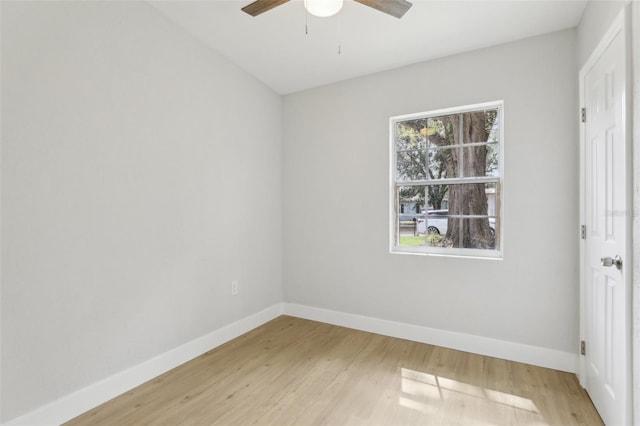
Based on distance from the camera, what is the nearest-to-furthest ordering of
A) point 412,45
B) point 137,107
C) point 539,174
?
point 137,107
point 539,174
point 412,45

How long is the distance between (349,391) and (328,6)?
94.6 inches

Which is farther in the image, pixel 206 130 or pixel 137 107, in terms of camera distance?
pixel 206 130

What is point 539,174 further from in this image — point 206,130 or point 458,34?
point 206,130

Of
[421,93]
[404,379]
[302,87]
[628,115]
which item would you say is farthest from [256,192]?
[628,115]

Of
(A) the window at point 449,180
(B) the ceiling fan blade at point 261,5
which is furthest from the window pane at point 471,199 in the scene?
(B) the ceiling fan blade at point 261,5

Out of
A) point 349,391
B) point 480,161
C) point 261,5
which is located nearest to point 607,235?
point 480,161

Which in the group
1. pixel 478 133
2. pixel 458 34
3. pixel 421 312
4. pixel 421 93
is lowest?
pixel 421 312

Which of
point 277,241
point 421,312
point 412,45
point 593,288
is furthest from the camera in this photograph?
point 277,241

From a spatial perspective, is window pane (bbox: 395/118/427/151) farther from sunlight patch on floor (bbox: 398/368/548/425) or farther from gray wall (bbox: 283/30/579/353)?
sunlight patch on floor (bbox: 398/368/548/425)

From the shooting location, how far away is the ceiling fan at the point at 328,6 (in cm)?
162

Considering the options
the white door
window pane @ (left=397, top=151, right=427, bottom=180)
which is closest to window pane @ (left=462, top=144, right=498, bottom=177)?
window pane @ (left=397, top=151, right=427, bottom=180)

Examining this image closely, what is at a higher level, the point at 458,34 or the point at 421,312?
the point at 458,34

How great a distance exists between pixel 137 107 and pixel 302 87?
5.98 feet

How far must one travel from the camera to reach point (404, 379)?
2244 mm
